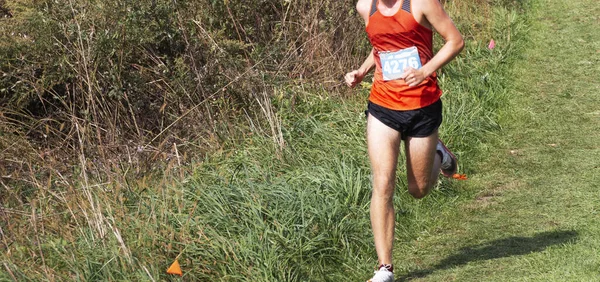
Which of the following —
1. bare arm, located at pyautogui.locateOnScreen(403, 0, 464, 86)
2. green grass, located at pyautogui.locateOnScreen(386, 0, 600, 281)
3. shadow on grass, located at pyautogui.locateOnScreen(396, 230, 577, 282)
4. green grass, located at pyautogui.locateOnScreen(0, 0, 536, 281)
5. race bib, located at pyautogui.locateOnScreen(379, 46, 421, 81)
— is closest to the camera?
bare arm, located at pyautogui.locateOnScreen(403, 0, 464, 86)

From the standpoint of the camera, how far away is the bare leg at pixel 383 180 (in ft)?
17.3

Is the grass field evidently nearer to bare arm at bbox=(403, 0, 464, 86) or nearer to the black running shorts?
the black running shorts

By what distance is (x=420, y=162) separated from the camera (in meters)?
5.45

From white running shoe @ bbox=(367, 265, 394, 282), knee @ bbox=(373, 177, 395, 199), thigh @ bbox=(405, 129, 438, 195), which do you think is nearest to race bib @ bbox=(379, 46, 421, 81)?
thigh @ bbox=(405, 129, 438, 195)

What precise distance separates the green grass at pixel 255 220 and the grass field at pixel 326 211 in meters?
0.01

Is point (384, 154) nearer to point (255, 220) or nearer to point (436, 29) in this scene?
point (436, 29)

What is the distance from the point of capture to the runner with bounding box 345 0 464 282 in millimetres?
5141

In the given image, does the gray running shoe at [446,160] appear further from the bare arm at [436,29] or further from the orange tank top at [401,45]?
the bare arm at [436,29]

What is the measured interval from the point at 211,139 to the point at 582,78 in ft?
14.0

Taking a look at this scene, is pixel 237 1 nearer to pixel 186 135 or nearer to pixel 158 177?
pixel 186 135

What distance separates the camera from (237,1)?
365 inches

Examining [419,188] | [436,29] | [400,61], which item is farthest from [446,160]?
[436,29]

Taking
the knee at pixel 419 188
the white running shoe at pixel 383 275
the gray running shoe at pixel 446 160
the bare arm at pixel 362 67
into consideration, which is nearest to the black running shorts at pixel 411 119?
the bare arm at pixel 362 67

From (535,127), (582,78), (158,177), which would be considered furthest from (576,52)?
(158,177)
